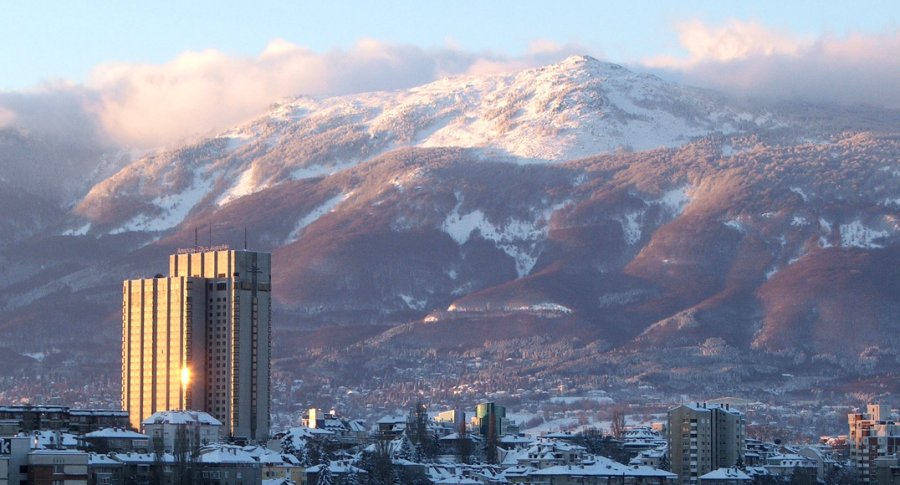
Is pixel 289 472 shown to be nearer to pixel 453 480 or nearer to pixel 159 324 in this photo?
pixel 453 480

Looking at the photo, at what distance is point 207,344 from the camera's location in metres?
176

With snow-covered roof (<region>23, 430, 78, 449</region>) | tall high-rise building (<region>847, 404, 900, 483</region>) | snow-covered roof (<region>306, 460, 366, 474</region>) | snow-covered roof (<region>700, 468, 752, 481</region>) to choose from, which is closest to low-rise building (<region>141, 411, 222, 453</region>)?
snow-covered roof (<region>306, 460, 366, 474</region>)

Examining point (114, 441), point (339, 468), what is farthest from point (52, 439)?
point (339, 468)

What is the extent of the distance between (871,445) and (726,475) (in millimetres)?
25993

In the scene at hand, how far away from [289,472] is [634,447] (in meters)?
46.9

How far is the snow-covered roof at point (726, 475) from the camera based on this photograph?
154750 millimetres

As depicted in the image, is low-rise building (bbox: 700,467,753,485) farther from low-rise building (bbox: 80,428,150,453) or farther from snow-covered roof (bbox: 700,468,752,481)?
low-rise building (bbox: 80,428,150,453)

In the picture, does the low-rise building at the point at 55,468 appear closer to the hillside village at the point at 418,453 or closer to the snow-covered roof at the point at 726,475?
the hillside village at the point at 418,453

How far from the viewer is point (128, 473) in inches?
4953

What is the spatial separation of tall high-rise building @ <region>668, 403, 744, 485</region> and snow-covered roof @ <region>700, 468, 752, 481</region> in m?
8.93

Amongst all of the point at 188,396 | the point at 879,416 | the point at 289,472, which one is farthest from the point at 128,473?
the point at 879,416

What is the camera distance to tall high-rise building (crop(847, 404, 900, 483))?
174375mm

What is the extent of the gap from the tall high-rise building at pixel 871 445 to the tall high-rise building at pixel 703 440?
26.6 feet

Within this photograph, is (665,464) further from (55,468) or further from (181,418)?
(55,468)
